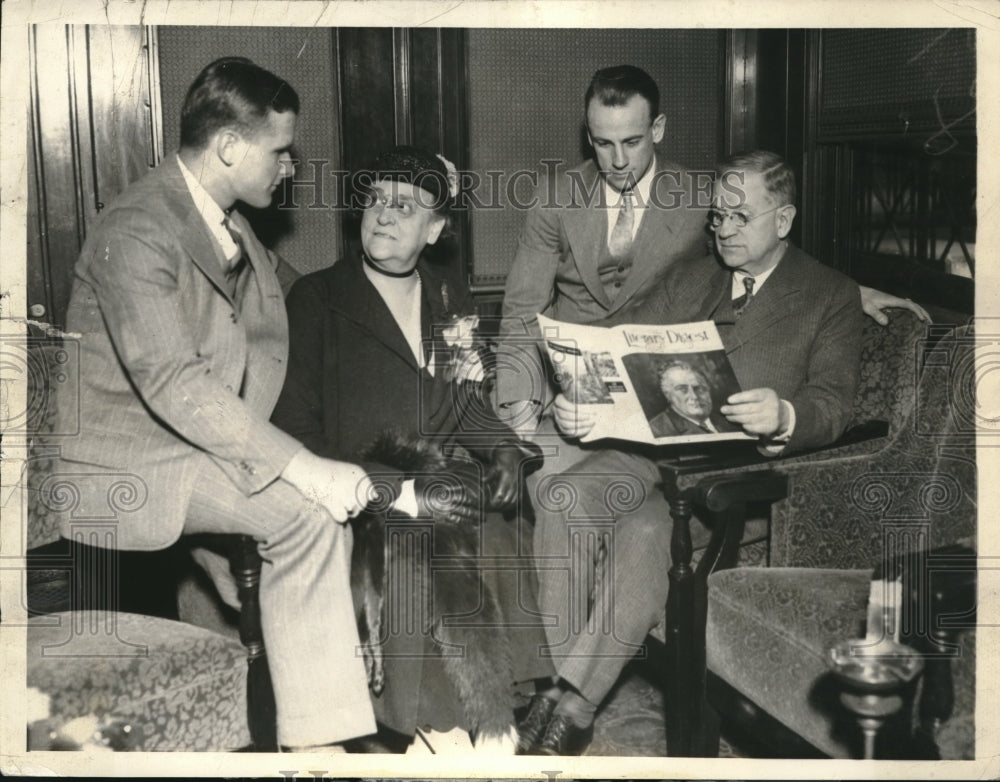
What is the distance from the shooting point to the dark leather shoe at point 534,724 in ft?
7.88

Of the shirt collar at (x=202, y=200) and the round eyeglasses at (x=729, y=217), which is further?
the round eyeglasses at (x=729, y=217)

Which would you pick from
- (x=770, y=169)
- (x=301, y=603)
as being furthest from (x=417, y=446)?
(x=770, y=169)

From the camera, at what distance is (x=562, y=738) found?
2408mm

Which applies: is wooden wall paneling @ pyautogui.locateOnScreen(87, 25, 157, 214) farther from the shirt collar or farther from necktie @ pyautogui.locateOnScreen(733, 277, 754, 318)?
necktie @ pyautogui.locateOnScreen(733, 277, 754, 318)

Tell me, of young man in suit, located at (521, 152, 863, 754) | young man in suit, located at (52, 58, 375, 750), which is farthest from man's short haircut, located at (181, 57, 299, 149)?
young man in suit, located at (521, 152, 863, 754)

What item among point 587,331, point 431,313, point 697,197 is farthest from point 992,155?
point 431,313

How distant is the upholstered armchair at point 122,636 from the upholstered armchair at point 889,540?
1113mm

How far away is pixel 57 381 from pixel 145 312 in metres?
0.32

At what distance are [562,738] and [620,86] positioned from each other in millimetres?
1602

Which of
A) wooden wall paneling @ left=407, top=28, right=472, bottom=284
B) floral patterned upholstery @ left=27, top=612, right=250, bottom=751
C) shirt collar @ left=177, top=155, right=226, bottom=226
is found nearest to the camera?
floral patterned upholstery @ left=27, top=612, right=250, bottom=751

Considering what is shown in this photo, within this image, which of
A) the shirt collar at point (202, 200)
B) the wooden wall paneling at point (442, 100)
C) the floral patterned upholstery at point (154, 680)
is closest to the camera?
the floral patterned upholstery at point (154, 680)

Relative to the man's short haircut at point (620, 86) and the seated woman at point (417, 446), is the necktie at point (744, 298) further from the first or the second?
the seated woman at point (417, 446)

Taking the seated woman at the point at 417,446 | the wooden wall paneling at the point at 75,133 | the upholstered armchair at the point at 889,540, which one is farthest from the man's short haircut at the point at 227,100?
the upholstered armchair at the point at 889,540

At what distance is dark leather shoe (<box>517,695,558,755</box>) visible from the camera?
7.88 feet
